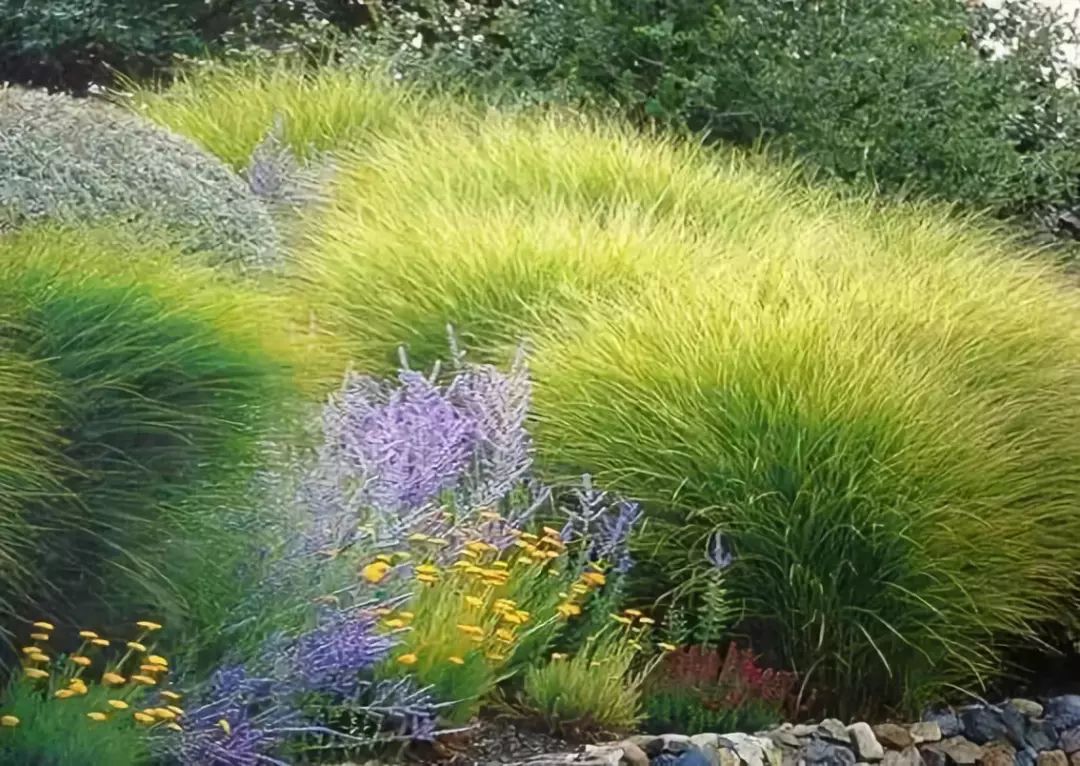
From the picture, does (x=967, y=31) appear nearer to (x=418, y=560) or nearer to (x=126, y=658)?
(x=418, y=560)

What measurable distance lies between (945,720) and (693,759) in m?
0.87

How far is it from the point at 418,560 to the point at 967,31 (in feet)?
20.6

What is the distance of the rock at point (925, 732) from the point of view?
3795mm

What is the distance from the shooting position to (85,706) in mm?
2643

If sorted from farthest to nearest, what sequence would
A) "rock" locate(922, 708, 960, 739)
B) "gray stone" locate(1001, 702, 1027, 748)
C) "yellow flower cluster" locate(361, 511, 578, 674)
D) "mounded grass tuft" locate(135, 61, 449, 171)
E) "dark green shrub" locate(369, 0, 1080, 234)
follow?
1. "dark green shrub" locate(369, 0, 1080, 234)
2. "mounded grass tuft" locate(135, 61, 449, 171)
3. "gray stone" locate(1001, 702, 1027, 748)
4. "rock" locate(922, 708, 960, 739)
5. "yellow flower cluster" locate(361, 511, 578, 674)

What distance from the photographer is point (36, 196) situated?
459cm

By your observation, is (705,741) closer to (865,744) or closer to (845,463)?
(865,744)

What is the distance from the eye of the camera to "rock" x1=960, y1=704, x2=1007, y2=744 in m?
3.95

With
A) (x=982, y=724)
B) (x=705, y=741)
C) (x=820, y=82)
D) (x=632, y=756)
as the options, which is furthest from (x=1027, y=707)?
(x=820, y=82)

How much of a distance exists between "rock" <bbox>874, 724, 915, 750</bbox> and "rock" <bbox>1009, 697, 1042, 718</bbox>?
432mm

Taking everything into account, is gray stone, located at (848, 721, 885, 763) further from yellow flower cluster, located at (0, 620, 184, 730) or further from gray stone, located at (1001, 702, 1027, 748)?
yellow flower cluster, located at (0, 620, 184, 730)

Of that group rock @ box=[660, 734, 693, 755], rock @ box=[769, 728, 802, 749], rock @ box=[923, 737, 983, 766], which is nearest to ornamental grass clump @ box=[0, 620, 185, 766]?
rock @ box=[660, 734, 693, 755]

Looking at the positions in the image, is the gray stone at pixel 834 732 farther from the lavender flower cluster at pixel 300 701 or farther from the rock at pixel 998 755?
the lavender flower cluster at pixel 300 701

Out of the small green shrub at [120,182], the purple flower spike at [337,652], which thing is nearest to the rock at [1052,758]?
the purple flower spike at [337,652]
